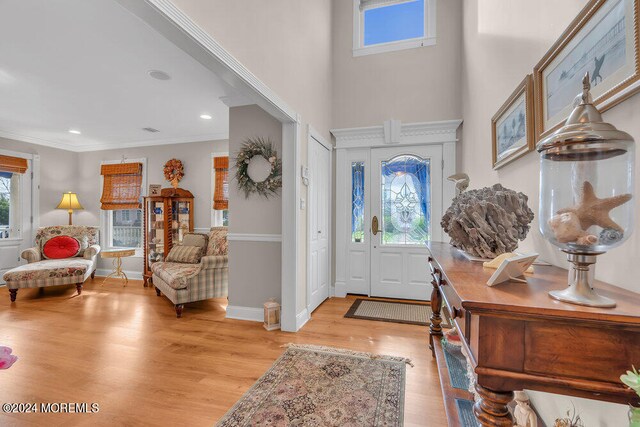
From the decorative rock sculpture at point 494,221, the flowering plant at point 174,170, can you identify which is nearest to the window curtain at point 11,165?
the flowering plant at point 174,170

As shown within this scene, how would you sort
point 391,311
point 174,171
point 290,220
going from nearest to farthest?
1. point 290,220
2. point 391,311
3. point 174,171

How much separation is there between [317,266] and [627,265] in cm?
280

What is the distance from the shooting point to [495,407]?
71cm

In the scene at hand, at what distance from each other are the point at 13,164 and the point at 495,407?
23.2 ft

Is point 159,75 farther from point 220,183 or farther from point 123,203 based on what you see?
point 123,203

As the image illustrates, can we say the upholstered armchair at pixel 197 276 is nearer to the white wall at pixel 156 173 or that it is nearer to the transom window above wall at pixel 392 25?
the white wall at pixel 156 173

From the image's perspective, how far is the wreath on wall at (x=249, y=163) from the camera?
2.95 meters

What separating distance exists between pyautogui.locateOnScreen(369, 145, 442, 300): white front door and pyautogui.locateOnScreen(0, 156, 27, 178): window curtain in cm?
603

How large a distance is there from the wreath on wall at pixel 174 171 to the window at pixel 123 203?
1.91ft

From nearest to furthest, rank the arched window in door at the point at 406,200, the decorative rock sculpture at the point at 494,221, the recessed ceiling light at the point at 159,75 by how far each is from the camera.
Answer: the decorative rock sculpture at the point at 494,221 → the recessed ceiling light at the point at 159,75 → the arched window in door at the point at 406,200

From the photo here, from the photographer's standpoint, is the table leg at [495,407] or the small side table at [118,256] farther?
the small side table at [118,256]

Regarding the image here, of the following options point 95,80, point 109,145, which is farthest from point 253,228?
point 109,145

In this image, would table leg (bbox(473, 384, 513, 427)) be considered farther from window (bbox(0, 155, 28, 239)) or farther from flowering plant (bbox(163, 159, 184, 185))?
window (bbox(0, 155, 28, 239))

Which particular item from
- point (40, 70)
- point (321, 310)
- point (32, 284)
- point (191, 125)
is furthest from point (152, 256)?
point (321, 310)
